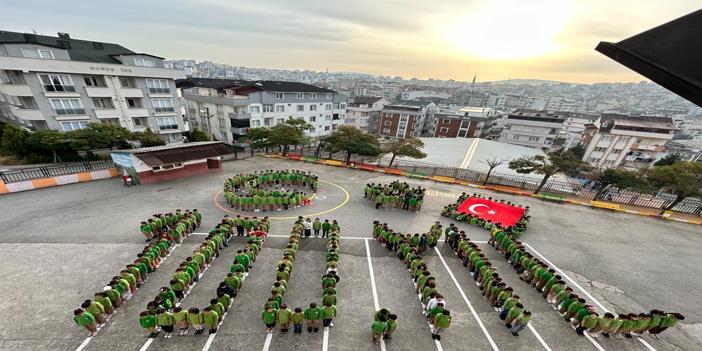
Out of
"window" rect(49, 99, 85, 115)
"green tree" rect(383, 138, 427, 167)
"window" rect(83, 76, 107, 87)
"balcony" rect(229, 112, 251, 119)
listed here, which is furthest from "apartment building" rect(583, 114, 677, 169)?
"window" rect(49, 99, 85, 115)

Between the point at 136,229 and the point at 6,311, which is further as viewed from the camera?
the point at 136,229

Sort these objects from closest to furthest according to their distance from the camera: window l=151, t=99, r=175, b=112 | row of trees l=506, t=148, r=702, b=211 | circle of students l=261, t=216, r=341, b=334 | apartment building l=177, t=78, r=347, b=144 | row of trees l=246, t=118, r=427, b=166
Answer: circle of students l=261, t=216, r=341, b=334 < row of trees l=506, t=148, r=702, b=211 < row of trees l=246, t=118, r=427, b=166 < window l=151, t=99, r=175, b=112 < apartment building l=177, t=78, r=347, b=144

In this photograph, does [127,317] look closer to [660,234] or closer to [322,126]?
[660,234]

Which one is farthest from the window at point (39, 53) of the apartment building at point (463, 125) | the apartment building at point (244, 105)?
the apartment building at point (463, 125)

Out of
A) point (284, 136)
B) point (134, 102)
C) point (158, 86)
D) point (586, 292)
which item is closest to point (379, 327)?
point (586, 292)

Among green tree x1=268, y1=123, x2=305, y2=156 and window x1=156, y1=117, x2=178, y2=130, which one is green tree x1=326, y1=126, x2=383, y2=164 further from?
window x1=156, y1=117, x2=178, y2=130

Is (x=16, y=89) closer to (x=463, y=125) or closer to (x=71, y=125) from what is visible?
(x=71, y=125)

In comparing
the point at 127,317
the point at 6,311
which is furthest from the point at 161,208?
the point at 127,317
